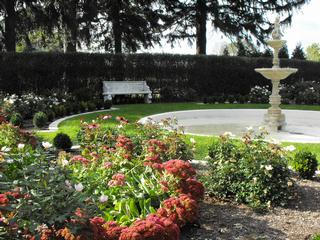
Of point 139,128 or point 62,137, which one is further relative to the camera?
point 62,137

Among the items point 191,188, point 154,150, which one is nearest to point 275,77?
point 154,150

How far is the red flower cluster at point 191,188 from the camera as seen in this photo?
4.04 metres

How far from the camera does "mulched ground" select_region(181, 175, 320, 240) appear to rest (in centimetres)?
381

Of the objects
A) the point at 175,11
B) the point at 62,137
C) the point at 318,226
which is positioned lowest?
the point at 318,226

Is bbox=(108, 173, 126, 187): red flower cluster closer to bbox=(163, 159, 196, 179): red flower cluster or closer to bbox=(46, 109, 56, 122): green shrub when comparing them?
bbox=(163, 159, 196, 179): red flower cluster

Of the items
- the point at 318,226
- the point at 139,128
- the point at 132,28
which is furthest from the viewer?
the point at 132,28

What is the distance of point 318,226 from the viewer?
4094 mm

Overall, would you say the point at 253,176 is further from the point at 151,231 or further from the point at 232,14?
the point at 232,14

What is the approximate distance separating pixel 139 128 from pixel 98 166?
1856 mm

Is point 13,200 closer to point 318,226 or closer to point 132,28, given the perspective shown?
point 318,226

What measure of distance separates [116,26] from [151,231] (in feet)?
65.2

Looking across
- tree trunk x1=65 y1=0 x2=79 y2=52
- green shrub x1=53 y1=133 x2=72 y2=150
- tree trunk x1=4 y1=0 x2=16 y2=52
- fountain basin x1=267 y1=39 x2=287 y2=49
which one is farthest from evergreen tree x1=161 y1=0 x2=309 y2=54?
green shrub x1=53 y1=133 x2=72 y2=150

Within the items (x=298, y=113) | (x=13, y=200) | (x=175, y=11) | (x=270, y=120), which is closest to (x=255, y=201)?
(x=13, y=200)

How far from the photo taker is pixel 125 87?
1775 cm
